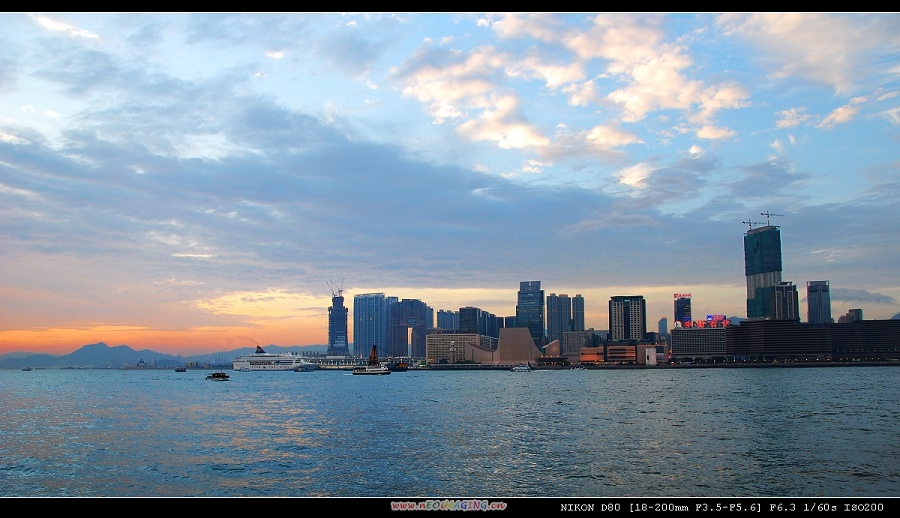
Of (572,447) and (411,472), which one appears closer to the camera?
(411,472)

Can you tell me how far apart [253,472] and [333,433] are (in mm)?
17486

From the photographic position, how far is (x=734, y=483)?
95.5ft

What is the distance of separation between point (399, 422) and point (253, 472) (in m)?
26.0

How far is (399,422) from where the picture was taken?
5850 centimetres
